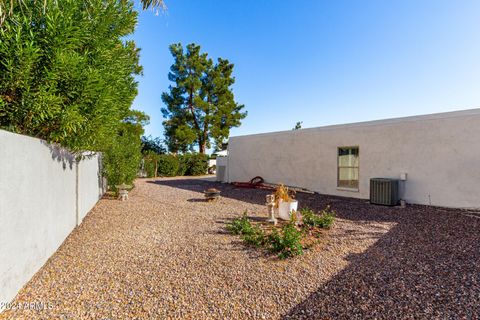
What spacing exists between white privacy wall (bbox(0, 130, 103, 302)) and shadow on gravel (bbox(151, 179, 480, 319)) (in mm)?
3134

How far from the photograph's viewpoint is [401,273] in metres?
3.67

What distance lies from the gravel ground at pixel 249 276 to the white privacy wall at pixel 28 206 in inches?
9.3

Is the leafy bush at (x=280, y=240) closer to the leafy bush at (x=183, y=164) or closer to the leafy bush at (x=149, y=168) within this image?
the leafy bush at (x=149, y=168)

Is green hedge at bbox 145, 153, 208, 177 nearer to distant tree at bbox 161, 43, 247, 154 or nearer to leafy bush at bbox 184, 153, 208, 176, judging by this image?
leafy bush at bbox 184, 153, 208, 176

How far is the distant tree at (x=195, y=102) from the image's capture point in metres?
26.8

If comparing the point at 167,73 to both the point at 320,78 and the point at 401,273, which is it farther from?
the point at 401,273

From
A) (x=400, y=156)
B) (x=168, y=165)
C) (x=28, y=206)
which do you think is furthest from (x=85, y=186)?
(x=168, y=165)

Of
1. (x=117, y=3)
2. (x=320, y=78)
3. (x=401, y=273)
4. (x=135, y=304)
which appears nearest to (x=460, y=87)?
(x=320, y=78)

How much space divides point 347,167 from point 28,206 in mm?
10811

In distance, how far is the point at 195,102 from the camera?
2638 cm

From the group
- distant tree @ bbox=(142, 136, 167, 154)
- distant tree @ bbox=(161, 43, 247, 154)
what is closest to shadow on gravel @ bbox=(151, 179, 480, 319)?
distant tree @ bbox=(161, 43, 247, 154)

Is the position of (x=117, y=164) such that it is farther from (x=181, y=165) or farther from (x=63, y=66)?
(x=181, y=165)

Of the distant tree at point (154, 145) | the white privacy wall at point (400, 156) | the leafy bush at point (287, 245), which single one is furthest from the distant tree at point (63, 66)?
the distant tree at point (154, 145)

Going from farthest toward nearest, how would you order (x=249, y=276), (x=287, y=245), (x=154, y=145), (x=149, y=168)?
1. (x=154, y=145)
2. (x=149, y=168)
3. (x=287, y=245)
4. (x=249, y=276)
